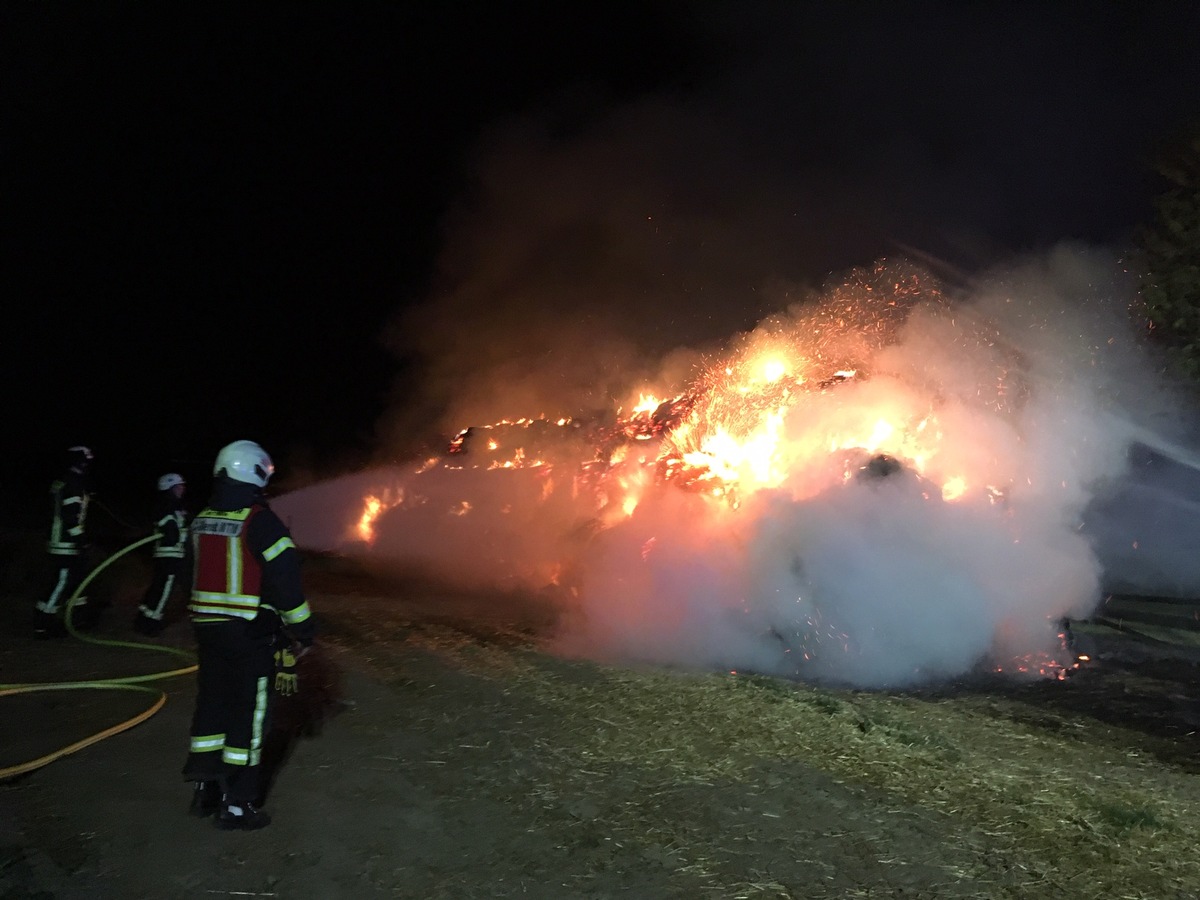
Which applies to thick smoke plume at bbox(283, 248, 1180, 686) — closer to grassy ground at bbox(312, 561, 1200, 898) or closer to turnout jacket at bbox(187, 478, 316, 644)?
grassy ground at bbox(312, 561, 1200, 898)

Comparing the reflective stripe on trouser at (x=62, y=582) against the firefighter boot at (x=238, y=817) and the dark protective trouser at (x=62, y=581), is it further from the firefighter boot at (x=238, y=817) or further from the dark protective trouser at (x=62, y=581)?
the firefighter boot at (x=238, y=817)

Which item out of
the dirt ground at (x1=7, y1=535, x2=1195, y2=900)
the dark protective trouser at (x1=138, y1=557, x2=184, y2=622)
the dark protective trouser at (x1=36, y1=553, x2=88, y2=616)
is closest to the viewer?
the dirt ground at (x1=7, y1=535, x2=1195, y2=900)

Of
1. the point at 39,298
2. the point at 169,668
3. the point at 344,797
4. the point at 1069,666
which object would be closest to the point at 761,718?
the point at 344,797

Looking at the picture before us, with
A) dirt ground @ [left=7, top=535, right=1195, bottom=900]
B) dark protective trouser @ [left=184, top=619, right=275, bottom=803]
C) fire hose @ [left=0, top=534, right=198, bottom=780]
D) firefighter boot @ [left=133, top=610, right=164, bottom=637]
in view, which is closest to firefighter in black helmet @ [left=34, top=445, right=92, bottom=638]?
fire hose @ [left=0, top=534, right=198, bottom=780]

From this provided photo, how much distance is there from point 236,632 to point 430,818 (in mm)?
1511

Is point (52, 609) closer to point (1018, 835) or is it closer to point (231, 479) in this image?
point (231, 479)

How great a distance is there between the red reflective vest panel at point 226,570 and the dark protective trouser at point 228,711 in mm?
94

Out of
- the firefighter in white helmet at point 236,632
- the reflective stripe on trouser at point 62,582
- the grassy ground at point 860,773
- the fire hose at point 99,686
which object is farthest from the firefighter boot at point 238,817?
the reflective stripe on trouser at point 62,582

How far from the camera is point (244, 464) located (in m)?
4.67

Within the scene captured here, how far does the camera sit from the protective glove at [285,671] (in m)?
4.60

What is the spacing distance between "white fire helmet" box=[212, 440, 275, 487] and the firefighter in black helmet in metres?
4.97

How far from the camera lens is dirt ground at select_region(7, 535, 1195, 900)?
4.11 m

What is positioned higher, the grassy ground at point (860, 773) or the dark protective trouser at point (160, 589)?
the dark protective trouser at point (160, 589)

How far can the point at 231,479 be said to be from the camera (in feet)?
15.1
